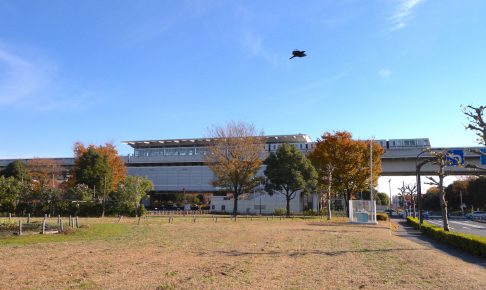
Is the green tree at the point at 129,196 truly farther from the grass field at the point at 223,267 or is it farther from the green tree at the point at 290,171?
the grass field at the point at 223,267

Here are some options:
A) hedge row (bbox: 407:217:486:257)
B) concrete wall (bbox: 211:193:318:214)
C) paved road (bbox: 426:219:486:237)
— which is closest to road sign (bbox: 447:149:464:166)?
hedge row (bbox: 407:217:486:257)

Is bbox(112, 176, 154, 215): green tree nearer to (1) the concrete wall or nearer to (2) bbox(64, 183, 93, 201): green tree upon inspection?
(2) bbox(64, 183, 93, 201): green tree

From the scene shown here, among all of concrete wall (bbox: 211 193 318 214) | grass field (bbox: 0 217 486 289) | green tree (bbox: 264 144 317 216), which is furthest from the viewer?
concrete wall (bbox: 211 193 318 214)

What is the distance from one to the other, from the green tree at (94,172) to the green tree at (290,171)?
874 inches

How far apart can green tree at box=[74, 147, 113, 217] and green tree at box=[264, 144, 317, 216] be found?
2220 centimetres

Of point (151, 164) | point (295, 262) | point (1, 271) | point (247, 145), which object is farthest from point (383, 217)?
point (151, 164)

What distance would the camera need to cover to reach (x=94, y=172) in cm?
5522

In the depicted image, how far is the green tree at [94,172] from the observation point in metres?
54.8

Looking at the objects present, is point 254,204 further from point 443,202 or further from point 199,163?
point 443,202

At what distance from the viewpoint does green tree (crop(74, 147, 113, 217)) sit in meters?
54.8

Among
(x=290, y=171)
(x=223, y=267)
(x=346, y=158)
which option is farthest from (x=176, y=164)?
(x=223, y=267)

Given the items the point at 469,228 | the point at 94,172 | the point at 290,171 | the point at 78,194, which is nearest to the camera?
the point at 469,228

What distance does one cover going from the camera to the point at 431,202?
106m

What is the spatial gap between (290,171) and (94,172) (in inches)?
1045
